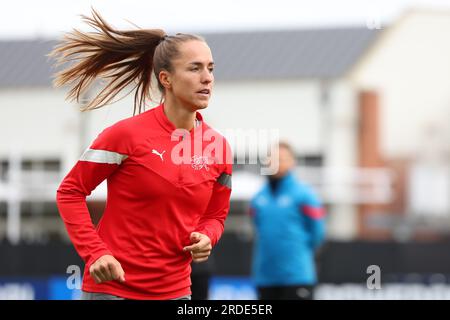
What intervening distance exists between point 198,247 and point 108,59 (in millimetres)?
890

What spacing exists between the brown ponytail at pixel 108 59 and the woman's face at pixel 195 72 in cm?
16

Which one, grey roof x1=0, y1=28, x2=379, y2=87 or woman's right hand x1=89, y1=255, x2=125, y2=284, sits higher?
grey roof x1=0, y1=28, x2=379, y2=87

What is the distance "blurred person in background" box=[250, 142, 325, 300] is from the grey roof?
95.1 ft

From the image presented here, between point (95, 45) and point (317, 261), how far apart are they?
963cm

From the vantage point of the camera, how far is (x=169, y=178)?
457 cm

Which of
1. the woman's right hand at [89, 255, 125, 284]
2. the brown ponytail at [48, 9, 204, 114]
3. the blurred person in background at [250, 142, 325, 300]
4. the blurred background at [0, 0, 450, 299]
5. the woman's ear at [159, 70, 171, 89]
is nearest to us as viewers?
the woman's right hand at [89, 255, 125, 284]

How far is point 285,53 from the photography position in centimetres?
4244

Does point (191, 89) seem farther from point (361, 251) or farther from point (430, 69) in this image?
point (430, 69)

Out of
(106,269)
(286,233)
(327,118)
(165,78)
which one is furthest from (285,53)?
(106,269)

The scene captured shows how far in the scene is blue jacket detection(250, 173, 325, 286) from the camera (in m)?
8.78

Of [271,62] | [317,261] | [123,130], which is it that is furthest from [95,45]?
[271,62]

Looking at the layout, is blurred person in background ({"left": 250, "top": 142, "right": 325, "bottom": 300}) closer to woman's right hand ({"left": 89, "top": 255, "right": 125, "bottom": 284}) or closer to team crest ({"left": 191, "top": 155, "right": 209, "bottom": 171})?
team crest ({"left": 191, "top": 155, "right": 209, "bottom": 171})

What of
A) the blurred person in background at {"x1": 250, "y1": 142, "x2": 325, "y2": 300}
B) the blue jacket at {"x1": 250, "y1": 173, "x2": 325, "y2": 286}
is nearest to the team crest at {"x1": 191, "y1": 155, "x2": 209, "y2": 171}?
the blurred person in background at {"x1": 250, "y1": 142, "x2": 325, "y2": 300}

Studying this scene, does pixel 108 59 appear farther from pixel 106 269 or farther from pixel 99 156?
pixel 106 269
